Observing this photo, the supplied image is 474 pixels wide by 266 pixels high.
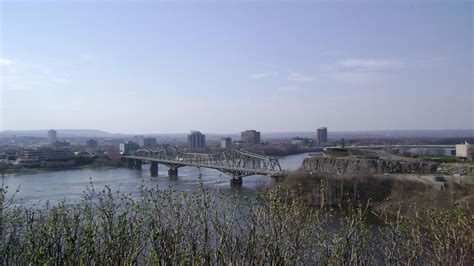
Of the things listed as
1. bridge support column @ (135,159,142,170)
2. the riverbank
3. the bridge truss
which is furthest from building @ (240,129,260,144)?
the riverbank

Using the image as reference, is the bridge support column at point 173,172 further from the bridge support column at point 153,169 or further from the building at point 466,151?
the building at point 466,151

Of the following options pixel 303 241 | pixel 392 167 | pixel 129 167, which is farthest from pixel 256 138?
pixel 303 241

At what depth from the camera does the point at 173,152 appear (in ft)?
118

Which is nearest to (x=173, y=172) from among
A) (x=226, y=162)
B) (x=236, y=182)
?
(x=226, y=162)

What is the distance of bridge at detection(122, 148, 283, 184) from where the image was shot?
2370 centimetres

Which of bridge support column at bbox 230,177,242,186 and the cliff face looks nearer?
the cliff face

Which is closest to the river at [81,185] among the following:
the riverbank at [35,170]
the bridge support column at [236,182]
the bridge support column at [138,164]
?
the bridge support column at [236,182]

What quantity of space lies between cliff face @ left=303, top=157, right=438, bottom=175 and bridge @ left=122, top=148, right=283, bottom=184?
2205 millimetres

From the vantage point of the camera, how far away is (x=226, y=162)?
27.9m

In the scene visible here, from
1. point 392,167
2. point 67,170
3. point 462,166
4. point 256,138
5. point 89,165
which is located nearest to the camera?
point 462,166

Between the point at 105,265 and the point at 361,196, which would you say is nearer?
A: the point at 105,265

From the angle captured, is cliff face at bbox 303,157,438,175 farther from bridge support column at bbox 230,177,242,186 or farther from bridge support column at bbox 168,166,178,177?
bridge support column at bbox 168,166,178,177

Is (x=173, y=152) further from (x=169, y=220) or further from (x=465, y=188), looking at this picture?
(x=169, y=220)

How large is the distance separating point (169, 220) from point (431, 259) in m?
2.31
